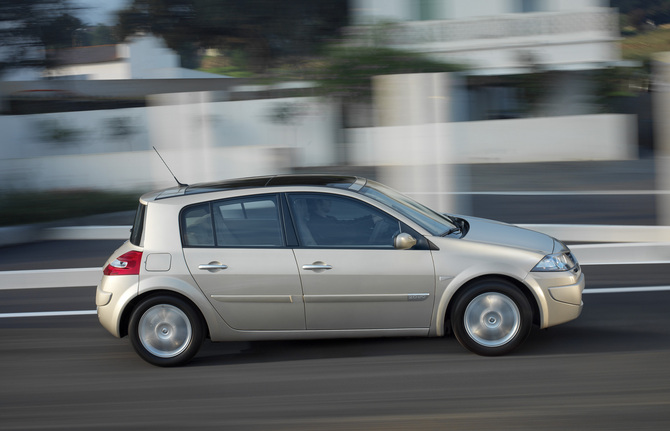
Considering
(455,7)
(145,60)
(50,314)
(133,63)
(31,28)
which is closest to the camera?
(50,314)

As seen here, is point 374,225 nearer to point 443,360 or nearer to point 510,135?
point 443,360

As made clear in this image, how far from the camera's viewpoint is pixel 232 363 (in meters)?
5.96

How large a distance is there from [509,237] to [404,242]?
3.10 ft

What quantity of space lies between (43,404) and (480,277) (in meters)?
3.32

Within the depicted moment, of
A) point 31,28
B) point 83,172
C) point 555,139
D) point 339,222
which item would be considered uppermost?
point 31,28

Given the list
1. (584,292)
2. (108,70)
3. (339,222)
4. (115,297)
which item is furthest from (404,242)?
(108,70)

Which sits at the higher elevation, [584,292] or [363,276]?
[363,276]

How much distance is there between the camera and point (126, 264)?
5.84m

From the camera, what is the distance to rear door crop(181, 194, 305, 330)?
5.71 metres

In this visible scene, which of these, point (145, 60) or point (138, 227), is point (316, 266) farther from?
point (145, 60)

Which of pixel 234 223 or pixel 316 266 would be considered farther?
pixel 234 223

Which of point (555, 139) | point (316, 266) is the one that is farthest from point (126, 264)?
point (555, 139)

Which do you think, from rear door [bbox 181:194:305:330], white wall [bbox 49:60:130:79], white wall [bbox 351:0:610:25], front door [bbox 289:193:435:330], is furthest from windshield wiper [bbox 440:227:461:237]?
white wall [bbox 49:60:130:79]

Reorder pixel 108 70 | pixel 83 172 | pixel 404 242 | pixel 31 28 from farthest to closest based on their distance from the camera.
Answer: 1. pixel 108 70
2. pixel 31 28
3. pixel 83 172
4. pixel 404 242
